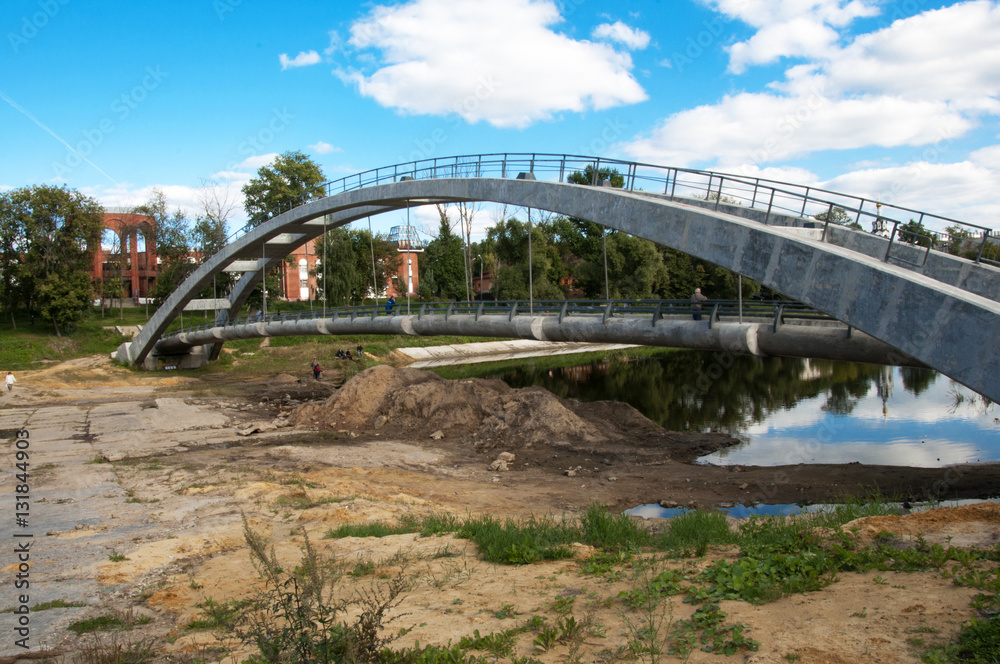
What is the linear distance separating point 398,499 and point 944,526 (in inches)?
344

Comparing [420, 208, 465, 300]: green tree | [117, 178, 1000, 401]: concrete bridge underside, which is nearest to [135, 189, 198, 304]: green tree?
[420, 208, 465, 300]: green tree

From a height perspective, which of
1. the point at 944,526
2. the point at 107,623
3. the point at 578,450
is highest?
the point at 944,526

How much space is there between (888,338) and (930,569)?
4906mm

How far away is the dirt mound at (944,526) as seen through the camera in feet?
21.8

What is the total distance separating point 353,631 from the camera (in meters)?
4.48

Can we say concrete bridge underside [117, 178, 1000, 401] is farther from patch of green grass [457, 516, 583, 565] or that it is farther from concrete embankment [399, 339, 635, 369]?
concrete embankment [399, 339, 635, 369]

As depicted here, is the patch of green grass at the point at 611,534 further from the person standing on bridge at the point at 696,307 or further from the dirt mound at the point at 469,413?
the dirt mound at the point at 469,413

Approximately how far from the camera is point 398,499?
1225 centimetres

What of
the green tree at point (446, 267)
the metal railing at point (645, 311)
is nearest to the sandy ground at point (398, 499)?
the metal railing at point (645, 311)

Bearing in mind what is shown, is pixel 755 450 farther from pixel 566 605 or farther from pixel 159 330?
pixel 159 330

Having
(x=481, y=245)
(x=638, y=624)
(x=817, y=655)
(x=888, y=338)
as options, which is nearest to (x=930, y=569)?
(x=817, y=655)

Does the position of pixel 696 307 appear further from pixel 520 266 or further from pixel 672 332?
pixel 520 266

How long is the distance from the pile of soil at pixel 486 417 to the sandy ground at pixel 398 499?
8 centimetres

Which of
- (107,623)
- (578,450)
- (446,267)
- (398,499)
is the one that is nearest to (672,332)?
(578,450)
